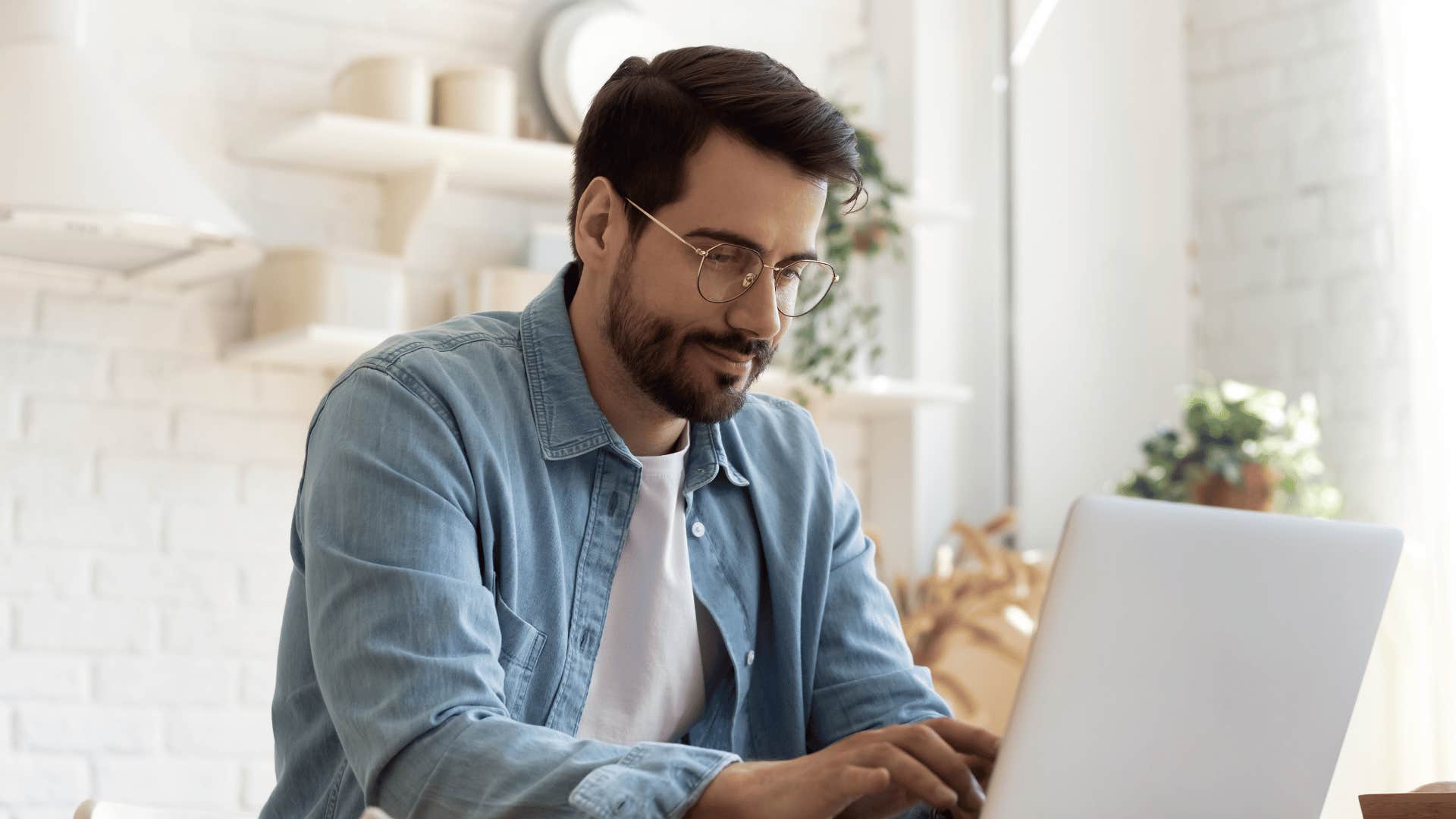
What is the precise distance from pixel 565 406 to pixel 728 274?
188 millimetres

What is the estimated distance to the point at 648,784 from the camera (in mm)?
939

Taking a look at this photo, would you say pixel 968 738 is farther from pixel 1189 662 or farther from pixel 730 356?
pixel 730 356

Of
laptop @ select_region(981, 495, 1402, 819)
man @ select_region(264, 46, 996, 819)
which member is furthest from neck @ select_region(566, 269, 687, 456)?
laptop @ select_region(981, 495, 1402, 819)

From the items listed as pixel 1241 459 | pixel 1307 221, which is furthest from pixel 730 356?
pixel 1307 221

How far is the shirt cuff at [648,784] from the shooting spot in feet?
3.05

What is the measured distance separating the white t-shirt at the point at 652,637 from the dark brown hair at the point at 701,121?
26 cm

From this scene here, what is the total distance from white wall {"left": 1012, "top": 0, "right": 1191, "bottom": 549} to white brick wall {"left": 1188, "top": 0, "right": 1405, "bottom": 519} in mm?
68

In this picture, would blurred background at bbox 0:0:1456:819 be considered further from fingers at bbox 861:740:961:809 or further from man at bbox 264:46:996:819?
fingers at bbox 861:740:961:809

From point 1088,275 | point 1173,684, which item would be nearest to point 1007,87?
point 1088,275

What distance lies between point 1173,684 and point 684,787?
1.04ft

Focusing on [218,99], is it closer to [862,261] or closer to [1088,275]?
[862,261]

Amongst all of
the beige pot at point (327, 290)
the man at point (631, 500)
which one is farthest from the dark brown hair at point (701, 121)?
the beige pot at point (327, 290)

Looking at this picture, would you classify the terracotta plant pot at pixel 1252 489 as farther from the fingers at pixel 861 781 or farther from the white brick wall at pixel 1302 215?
the fingers at pixel 861 781

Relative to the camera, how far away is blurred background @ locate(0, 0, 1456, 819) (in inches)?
92.4
